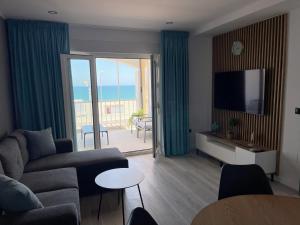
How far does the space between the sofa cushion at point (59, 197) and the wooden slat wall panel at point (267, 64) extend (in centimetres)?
291

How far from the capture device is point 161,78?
4.53 m

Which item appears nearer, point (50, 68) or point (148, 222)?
point (148, 222)

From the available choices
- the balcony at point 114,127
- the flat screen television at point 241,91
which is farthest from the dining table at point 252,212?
the balcony at point 114,127

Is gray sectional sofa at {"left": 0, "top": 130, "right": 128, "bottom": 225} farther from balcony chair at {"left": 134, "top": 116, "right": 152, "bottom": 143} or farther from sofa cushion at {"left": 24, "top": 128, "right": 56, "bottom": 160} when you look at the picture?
balcony chair at {"left": 134, "top": 116, "right": 152, "bottom": 143}

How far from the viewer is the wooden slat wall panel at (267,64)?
10.7 feet

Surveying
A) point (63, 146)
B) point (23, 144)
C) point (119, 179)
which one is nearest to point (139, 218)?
point (119, 179)

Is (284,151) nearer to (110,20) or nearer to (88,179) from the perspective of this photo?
(88,179)

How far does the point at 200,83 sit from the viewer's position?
16.1 feet

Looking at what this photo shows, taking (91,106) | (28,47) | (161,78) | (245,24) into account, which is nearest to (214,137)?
(161,78)

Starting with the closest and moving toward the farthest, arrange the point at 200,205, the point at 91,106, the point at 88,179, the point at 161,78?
1. the point at 200,205
2. the point at 88,179
3. the point at 91,106
4. the point at 161,78

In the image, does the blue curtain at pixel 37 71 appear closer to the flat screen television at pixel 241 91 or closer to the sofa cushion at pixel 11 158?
the sofa cushion at pixel 11 158

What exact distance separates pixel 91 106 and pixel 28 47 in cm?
140

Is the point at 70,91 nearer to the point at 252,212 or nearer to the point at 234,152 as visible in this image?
the point at 234,152

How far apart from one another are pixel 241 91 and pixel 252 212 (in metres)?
2.81
